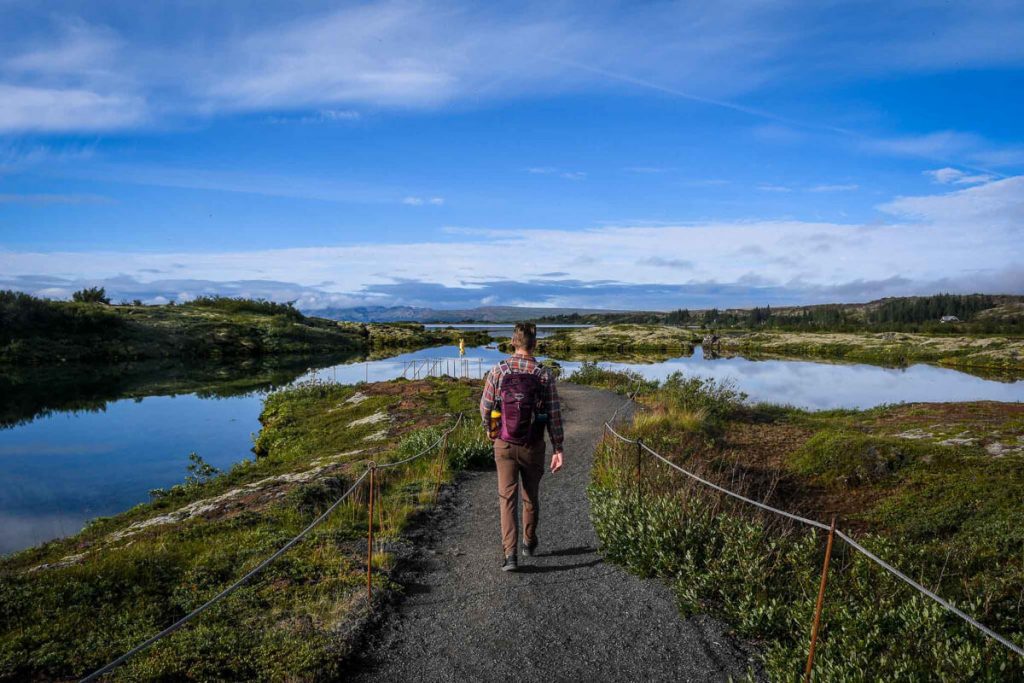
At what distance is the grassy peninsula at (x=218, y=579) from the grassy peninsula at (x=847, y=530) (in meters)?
3.15

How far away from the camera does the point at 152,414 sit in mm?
26594

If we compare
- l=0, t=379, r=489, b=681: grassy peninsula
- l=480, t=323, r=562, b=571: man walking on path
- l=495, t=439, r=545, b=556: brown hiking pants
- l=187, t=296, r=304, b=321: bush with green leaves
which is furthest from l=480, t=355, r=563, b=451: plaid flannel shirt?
l=187, t=296, r=304, b=321: bush with green leaves

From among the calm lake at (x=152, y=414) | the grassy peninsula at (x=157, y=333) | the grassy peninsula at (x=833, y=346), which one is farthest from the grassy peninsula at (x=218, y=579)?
the grassy peninsula at (x=833, y=346)

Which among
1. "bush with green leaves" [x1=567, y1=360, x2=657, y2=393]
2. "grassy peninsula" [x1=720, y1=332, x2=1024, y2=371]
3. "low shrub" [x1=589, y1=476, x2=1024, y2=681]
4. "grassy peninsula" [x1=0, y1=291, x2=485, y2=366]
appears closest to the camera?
"low shrub" [x1=589, y1=476, x2=1024, y2=681]

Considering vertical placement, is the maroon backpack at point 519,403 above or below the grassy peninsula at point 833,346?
above

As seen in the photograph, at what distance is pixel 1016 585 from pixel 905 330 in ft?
267

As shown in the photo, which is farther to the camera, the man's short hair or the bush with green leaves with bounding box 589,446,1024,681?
the man's short hair

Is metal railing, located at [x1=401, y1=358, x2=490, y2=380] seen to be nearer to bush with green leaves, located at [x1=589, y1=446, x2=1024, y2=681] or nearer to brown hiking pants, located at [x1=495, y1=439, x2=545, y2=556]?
bush with green leaves, located at [x1=589, y1=446, x2=1024, y2=681]

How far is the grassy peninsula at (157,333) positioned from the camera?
160 ft

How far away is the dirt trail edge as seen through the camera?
4809 mm

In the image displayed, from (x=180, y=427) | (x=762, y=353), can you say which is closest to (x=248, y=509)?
(x=180, y=427)

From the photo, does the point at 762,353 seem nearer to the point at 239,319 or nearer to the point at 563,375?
the point at 563,375

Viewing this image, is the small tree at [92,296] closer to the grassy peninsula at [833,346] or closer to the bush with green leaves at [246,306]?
the bush with green leaves at [246,306]

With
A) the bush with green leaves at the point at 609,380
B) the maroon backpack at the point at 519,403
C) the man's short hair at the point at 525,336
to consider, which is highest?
the man's short hair at the point at 525,336
